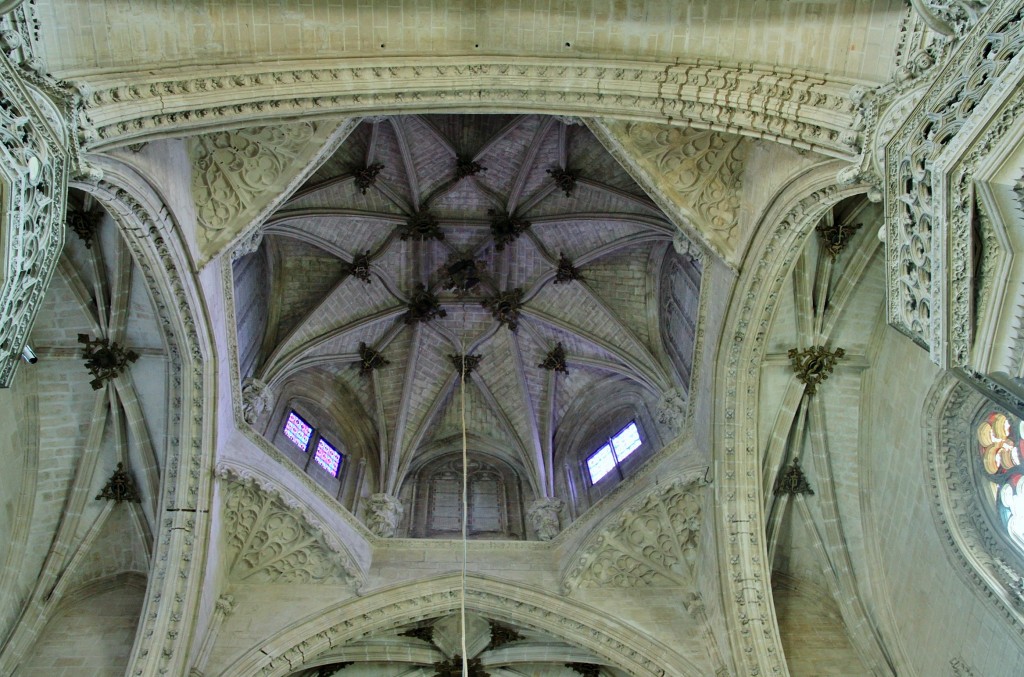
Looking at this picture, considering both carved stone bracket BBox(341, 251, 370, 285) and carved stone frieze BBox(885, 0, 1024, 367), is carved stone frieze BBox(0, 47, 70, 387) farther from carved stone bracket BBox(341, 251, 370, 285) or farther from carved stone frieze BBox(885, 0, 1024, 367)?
carved stone bracket BBox(341, 251, 370, 285)

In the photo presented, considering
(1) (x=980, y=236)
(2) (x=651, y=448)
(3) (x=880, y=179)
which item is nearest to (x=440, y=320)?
(2) (x=651, y=448)

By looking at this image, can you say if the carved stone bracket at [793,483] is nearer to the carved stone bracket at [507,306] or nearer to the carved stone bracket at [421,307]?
the carved stone bracket at [507,306]

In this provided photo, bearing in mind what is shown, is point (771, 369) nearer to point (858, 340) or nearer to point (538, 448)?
point (858, 340)

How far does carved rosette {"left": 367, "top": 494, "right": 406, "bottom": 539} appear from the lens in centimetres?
1466

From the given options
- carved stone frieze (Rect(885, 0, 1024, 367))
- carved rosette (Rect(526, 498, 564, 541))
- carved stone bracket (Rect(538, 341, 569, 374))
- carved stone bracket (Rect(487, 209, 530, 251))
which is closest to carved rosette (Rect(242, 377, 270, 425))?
carved rosette (Rect(526, 498, 564, 541))

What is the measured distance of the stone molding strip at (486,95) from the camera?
7.78 meters

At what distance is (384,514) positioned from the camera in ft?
48.8

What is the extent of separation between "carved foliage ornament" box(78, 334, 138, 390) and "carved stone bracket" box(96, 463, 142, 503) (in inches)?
56.0

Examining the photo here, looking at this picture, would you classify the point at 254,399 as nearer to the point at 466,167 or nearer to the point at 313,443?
the point at 313,443

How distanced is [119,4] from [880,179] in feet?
22.0

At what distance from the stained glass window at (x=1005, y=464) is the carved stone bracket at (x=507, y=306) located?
9.05 m

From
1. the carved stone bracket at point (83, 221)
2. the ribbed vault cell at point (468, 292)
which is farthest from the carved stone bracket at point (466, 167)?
the carved stone bracket at point (83, 221)

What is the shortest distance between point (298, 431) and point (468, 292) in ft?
14.8

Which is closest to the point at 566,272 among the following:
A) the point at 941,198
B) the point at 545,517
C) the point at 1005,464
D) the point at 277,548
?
the point at 545,517
